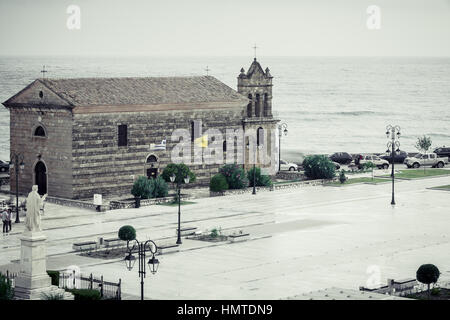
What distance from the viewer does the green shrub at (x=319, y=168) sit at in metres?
78.9

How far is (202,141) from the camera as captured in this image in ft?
246

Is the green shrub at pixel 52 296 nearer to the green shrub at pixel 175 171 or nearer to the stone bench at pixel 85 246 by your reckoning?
the stone bench at pixel 85 246

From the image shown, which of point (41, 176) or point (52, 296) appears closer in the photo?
point (52, 296)

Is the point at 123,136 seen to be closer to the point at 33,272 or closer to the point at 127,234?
the point at 127,234


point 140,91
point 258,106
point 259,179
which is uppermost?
point 140,91

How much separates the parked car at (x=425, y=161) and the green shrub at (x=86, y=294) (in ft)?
167

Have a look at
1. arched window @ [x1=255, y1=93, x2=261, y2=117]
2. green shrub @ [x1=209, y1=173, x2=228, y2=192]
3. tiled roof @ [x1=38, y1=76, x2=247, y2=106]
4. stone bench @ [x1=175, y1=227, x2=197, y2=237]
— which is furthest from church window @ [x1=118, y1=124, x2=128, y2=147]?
stone bench @ [x1=175, y1=227, x2=197, y2=237]

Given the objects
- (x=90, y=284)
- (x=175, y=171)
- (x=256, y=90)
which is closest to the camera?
(x=90, y=284)

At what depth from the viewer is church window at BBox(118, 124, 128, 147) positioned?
70.5 meters

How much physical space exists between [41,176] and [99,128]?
4593 mm

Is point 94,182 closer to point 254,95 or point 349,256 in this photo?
point 254,95

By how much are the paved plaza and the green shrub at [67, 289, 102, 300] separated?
1.49 m

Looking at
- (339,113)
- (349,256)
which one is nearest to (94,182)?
(349,256)

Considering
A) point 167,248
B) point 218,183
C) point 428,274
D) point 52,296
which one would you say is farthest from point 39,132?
point 428,274
